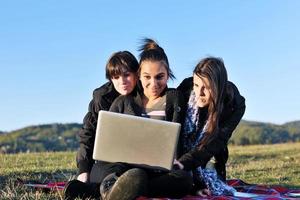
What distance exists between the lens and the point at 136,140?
546cm

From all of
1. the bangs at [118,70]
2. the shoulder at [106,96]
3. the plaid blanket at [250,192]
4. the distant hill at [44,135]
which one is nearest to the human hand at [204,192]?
the plaid blanket at [250,192]

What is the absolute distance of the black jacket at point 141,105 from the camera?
5.88 meters

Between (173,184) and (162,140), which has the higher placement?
(162,140)

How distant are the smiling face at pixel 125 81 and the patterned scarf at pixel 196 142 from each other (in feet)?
2.06

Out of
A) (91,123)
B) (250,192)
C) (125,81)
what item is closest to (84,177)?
(91,123)

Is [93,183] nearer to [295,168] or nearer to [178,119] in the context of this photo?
[178,119]

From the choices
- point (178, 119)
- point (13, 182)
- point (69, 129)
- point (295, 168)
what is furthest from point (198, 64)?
point (69, 129)

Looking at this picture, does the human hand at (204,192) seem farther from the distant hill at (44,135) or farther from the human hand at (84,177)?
the distant hill at (44,135)

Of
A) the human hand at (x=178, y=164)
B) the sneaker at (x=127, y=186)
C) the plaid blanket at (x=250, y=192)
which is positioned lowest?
the plaid blanket at (x=250, y=192)

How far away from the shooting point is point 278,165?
37.7 ft

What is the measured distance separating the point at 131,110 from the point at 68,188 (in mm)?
1017

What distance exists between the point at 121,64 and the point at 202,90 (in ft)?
2.90

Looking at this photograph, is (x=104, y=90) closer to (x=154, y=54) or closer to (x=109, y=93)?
(x=109, y=93)

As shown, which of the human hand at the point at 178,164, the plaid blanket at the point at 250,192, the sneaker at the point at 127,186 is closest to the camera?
the sneaker at the point at 127,186
